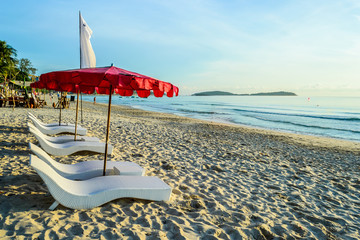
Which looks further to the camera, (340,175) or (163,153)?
(163,153)

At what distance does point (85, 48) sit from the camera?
7.24 metres

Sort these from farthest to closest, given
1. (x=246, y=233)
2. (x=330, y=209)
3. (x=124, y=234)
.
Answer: (x=330, y=209) → (x=246, y=233) → (x=124, y=234)

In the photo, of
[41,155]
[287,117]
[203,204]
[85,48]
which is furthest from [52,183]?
[287,117]

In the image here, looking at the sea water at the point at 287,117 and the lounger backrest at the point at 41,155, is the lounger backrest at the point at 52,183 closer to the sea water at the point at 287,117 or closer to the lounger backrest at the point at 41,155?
the lounger backrest at the point at 41,155

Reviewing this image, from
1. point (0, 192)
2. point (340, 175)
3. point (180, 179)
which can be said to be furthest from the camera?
point (340, 175)

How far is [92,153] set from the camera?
6520mm

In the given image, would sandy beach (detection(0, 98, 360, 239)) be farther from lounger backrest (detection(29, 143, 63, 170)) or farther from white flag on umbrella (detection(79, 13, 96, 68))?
white flag on umbrella (detection(79, 13, 96, 68))

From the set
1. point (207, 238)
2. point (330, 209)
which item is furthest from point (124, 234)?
point (330, 209)

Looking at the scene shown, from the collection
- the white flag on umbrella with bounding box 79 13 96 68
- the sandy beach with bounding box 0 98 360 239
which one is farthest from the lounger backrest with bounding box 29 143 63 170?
the white flag on umbrella with bounding box 79 13 96 68

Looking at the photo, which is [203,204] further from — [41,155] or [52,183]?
[41,155]

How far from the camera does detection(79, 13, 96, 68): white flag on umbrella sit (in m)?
7.15

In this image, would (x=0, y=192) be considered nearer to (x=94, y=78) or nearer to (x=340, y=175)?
(x=94, y=78)

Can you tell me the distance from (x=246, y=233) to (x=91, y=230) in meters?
2.06

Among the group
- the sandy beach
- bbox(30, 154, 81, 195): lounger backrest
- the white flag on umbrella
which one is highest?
the white flag on umbrella
